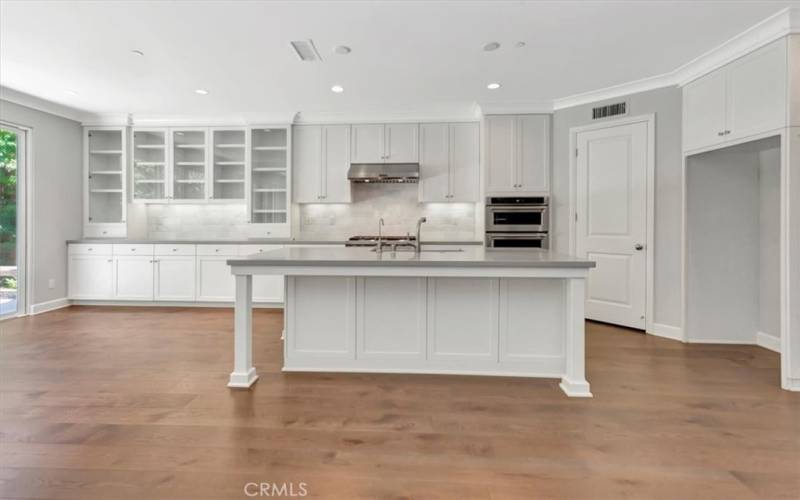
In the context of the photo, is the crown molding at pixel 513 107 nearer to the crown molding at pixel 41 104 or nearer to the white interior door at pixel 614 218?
the white interior door at pixel 614 218

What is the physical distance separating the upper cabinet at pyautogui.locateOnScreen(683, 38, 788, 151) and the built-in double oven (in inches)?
61.4

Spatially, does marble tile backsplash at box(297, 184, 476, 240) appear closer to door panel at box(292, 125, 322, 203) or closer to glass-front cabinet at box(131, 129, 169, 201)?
door panel at box(292, 125, 322, 203)

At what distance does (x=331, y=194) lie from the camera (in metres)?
5.31

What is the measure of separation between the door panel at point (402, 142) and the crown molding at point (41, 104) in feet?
13.7

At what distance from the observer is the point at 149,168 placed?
18.0ft

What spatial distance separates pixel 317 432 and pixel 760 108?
380 cm

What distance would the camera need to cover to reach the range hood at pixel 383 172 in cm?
499

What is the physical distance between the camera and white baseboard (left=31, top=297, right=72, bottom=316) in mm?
4793

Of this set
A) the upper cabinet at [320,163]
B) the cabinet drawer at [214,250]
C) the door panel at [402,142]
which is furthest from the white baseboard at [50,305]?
the door panel at [402,142]

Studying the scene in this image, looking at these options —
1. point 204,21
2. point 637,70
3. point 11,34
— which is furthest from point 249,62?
point 637,70

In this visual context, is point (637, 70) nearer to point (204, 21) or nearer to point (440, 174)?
point (440, 174)

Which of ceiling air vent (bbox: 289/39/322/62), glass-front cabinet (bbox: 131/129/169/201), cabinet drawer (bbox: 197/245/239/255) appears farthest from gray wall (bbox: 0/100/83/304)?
ceiling air vent (bbox: 289/39/322/62)

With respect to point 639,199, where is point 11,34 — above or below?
above
